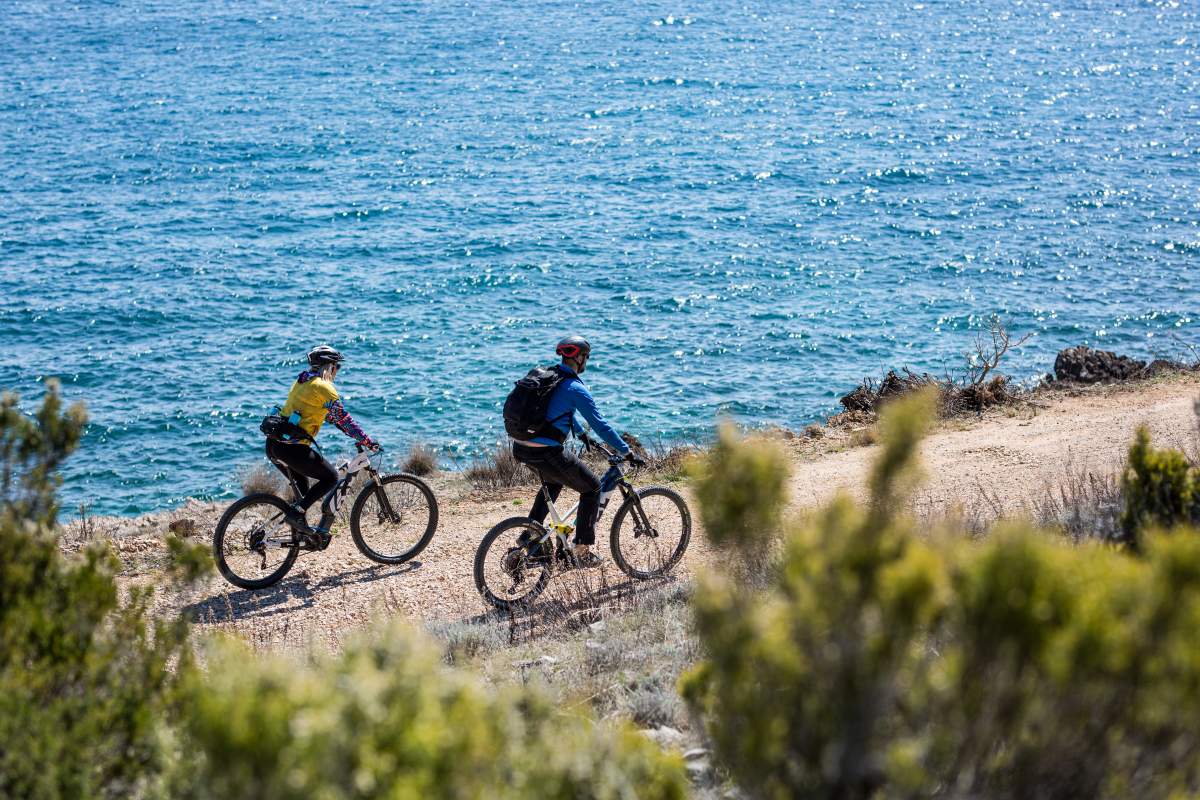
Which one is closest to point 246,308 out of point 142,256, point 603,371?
point 142,256

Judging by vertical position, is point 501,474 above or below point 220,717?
below

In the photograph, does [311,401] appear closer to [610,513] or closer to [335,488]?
[335,488]

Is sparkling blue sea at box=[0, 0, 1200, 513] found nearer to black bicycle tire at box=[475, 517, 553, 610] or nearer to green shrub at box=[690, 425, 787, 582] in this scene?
black bicycle tire at box=[475, 517, 553, 610]

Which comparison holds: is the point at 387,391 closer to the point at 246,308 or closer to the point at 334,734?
the point at 246,308

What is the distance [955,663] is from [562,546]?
6.47 m

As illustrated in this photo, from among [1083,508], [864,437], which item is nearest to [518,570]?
[1083,508]

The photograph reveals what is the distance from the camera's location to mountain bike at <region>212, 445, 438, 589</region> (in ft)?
34.8

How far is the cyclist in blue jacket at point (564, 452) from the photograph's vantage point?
9.16m

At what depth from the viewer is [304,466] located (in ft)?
34.7

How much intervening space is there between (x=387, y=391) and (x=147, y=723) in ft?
59.6

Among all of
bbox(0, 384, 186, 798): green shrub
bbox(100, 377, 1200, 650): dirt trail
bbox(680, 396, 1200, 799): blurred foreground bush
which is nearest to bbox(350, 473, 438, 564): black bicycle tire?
bbox(100, 377, 1200, 650): dirt trail

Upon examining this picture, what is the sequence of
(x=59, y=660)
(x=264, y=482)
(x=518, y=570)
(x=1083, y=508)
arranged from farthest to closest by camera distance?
(x=264, y=482)
(x=518, y=570)
(x=1083, y=508)
(x=59, y=660)

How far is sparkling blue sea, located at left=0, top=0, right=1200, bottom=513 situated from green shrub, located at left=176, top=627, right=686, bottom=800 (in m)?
16.1

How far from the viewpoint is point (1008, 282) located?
87.4 ft
